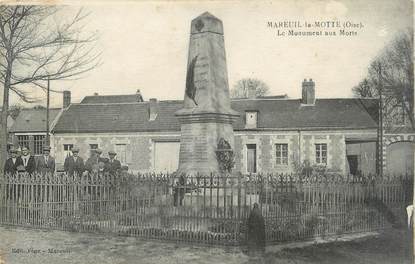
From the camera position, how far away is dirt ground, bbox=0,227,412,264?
24.0ft

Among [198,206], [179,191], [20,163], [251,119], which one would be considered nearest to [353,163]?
[251,119]

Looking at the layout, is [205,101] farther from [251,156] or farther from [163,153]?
[163,153]

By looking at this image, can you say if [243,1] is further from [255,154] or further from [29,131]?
[29,131]

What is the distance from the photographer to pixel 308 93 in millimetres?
25797

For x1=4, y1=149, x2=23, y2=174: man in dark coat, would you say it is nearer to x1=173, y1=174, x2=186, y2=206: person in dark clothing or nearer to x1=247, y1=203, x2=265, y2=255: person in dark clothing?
x1=173, y1=174, x2=186, y2=206: person in dark clothing

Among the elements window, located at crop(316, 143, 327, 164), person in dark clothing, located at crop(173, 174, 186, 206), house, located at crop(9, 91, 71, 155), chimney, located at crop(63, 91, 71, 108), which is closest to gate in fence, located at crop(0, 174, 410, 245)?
person in dark clothing, located at crop(173, 174, 186, 206)

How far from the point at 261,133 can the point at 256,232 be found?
59.0 ft

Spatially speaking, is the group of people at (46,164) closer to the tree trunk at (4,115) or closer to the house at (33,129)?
the tree trunk at (4,115)

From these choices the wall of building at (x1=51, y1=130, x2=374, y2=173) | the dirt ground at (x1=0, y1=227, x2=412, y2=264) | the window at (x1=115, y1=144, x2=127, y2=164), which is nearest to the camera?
the dirt ground at (x1=0, y1=227, x2=412, y2=264)

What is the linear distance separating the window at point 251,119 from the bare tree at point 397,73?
38.4 ft

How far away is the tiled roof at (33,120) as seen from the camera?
29970mm

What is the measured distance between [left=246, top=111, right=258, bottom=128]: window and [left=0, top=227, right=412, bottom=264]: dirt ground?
17.0 meters

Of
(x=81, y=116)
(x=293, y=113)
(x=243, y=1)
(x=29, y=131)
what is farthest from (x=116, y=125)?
(x=243, y=1)

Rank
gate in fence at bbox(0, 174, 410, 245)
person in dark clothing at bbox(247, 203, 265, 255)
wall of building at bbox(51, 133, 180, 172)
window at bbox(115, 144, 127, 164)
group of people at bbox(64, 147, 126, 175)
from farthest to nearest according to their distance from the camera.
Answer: window at bbox(115, 144, 127, 164) < wall of building at bbox(51, 133, 180, 172) < group of people at bbox(64, 147, 126, 175) < gate in fence at bbox(0, 174, 410, 245) < person in dark clothing at bbox(247, 203, 265, 255)
